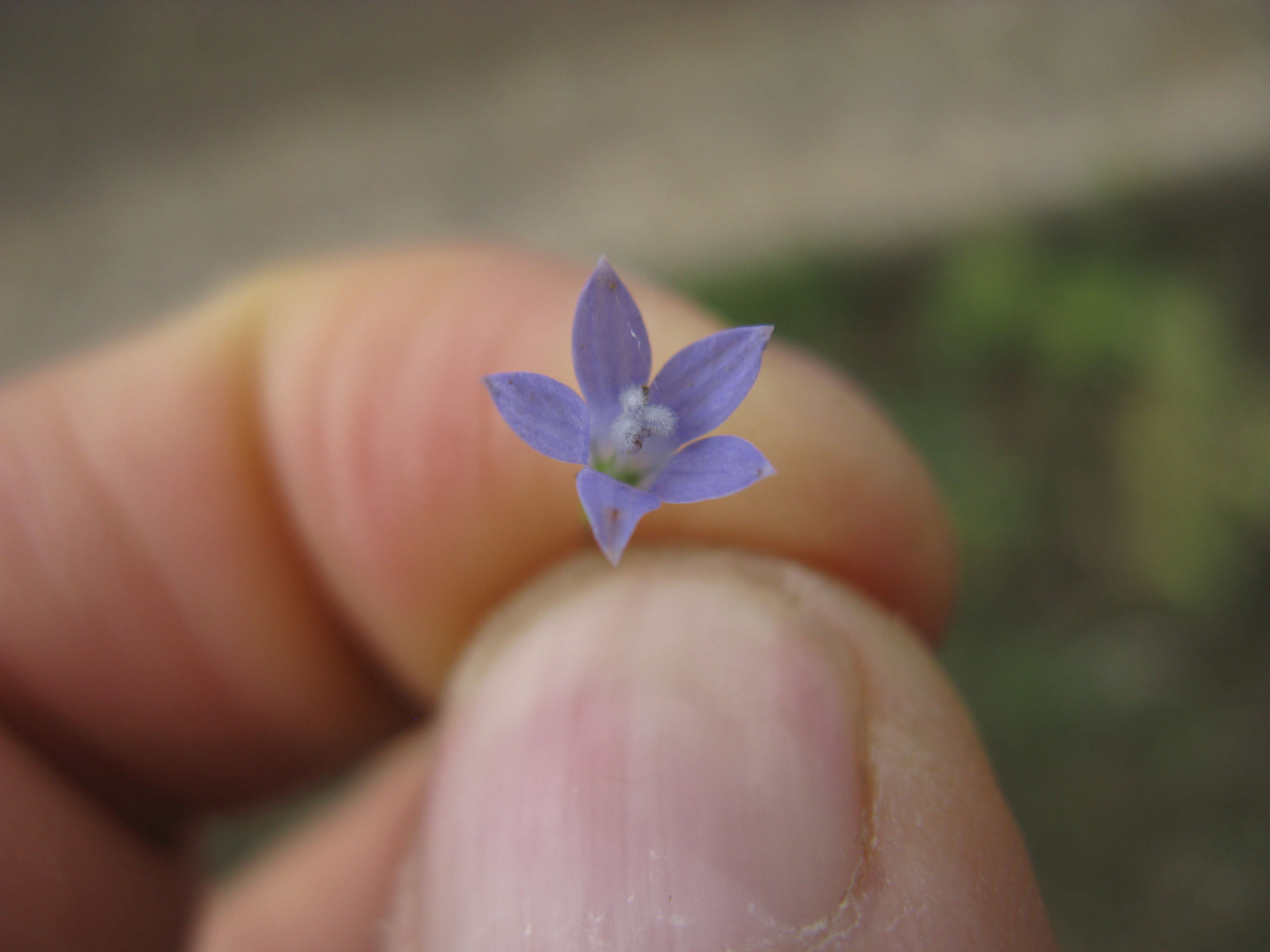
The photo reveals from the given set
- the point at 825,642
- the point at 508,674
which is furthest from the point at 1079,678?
the point at 508,674

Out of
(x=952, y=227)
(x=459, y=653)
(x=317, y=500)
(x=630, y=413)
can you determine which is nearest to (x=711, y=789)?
(x=630, y=413)

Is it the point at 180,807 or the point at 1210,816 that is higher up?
the point at 180,807

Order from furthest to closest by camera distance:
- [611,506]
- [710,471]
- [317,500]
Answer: [317,500] < [710,471] < [611,506]

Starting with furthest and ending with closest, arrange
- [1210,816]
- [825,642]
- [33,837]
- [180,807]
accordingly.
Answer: [1210,816], [180,807], [33,837], [825,642]

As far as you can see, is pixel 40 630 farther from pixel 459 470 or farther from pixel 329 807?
pixel 329 807

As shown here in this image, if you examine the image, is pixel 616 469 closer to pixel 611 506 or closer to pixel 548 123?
pixel 611 506

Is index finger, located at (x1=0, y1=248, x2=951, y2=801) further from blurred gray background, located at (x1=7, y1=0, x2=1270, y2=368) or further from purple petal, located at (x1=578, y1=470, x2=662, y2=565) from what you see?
blurred gray background, located at (x1=7, y1=0, x2=1270, y2=368)

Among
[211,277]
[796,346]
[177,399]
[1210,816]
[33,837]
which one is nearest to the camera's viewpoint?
[33,837]
